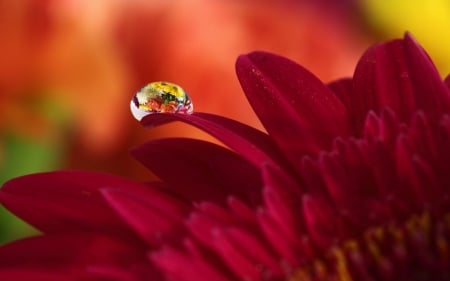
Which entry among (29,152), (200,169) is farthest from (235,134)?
(29,152)

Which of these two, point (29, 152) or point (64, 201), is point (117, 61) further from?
point (64, 201)

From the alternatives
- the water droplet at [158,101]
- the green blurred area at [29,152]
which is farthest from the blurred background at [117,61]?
the water droplet at [158,101]

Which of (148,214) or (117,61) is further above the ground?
(117,61)

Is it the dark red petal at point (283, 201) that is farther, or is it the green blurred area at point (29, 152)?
the green blurred area at point (29, 152)

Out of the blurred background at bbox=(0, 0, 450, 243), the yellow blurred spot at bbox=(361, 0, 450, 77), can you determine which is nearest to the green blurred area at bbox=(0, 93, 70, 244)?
the blurred background at bbox=(0, 0, 450, 243)

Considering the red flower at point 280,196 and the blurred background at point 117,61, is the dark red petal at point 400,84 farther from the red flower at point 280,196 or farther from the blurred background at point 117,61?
the blurred background at point 117,61

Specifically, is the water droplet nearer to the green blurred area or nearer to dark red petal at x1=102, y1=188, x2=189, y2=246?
dark red petal at x1=102, y1=188, x2=189, y2=246

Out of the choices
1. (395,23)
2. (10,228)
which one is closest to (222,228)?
(10,228)
